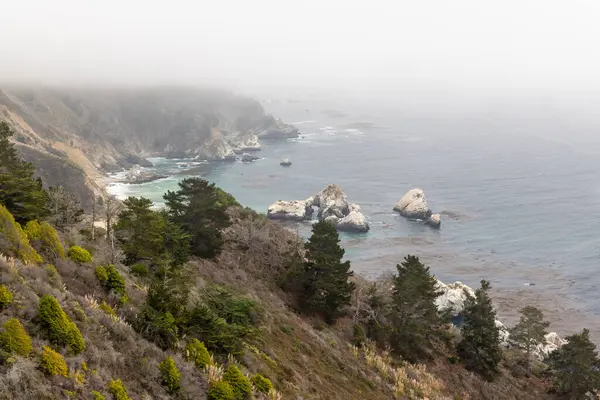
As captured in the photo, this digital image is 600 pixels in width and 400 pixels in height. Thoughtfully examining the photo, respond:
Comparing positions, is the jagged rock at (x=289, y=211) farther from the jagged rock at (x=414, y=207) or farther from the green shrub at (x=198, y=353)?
the green shrub at (x=198, y=353)

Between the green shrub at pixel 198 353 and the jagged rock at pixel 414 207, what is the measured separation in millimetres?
123186

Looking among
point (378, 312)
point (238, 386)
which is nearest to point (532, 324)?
point (378, 312)

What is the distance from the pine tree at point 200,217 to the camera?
46031 mm

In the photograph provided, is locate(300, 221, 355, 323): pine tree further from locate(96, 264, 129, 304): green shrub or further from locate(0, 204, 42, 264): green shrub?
locate(0, 204, 42, 264): green shrub

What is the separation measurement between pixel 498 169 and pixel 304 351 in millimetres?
175060

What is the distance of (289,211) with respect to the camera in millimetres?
140250

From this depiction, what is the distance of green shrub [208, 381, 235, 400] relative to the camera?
1881 cm

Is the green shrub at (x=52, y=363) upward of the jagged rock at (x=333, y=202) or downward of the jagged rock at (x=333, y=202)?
upward

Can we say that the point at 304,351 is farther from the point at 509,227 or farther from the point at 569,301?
the point at 509,227

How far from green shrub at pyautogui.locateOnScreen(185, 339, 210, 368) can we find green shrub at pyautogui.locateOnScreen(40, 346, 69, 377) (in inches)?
261

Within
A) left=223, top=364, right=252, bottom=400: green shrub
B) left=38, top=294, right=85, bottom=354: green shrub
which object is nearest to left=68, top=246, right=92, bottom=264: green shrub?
left=38, top=294, right=85, bottom=354: green shrub

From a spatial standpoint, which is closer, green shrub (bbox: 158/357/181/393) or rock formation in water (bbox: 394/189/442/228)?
green shrub (bbox: 158/357/181/393)

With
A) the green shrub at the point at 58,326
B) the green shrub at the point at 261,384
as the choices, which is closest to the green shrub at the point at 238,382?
the green shrub at the point at 261,384

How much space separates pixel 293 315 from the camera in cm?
4194
